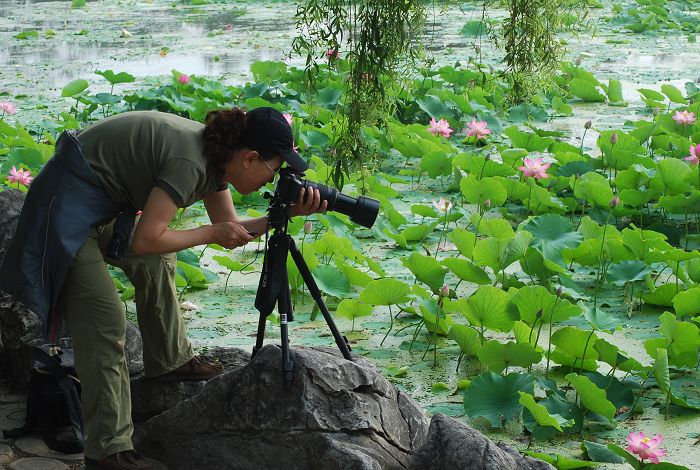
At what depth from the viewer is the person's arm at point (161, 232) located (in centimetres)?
236

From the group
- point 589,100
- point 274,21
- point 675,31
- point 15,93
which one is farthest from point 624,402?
point 274,21

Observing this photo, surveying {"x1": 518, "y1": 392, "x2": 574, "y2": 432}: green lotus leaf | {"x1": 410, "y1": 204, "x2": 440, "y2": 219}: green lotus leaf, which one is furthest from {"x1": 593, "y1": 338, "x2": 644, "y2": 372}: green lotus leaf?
{"x1": 410, "y1": 204, "x2": 440, "y2": 219}: green lotus leaf

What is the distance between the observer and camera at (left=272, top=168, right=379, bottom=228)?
Result: 7.84 feet

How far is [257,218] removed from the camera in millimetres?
2520

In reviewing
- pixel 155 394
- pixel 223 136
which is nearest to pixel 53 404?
pixel 155 394

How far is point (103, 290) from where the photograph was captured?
2443 millimetres

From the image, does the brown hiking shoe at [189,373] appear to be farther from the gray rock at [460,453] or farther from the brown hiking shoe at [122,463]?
the gray rock at [460,453]

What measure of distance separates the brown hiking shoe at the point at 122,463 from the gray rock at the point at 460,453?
0.68 metres

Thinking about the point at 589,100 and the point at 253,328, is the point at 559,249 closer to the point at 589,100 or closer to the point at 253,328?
the point at 253,328

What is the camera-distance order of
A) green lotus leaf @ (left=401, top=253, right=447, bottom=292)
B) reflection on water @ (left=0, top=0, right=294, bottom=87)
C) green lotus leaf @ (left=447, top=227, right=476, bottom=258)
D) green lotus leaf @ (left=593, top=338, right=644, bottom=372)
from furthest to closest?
reflection on water @ (left=0, top=0, right=294, bottom=87) < green lotus leaf @ (left=447, top=227, right=476, bottom=258) < green lotus leaf @ (left=401, top=253, right=447, bottom=292) < green lotus leaf @ (left=593, top=338, right=644, bottom=372)

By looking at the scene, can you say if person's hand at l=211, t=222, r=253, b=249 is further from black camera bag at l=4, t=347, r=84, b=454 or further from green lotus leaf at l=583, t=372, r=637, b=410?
green lotus leaf at l=583, t=372, r=637, b=410

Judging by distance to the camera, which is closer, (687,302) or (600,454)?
(600,454)

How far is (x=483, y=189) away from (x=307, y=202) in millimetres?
2072

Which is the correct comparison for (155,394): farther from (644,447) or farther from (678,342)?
(678,342)
